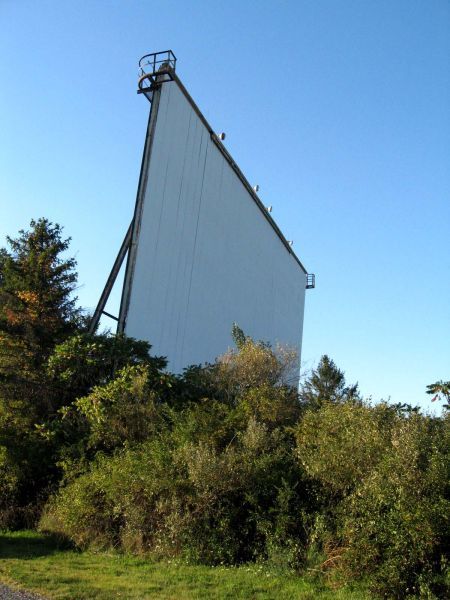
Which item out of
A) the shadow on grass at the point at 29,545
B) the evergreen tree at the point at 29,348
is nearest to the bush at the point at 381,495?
the shadow on grass at the point at 29,545

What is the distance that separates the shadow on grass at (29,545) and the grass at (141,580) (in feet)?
0.31

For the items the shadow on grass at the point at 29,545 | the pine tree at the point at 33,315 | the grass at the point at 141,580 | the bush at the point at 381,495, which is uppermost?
the pine tree at the point at 33,315

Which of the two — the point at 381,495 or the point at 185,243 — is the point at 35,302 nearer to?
the point at 185,243

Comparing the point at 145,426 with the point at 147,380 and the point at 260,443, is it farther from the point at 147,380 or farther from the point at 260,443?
the point at 260,443

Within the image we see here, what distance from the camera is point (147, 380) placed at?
15.5 m

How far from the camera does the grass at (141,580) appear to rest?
26.6ft

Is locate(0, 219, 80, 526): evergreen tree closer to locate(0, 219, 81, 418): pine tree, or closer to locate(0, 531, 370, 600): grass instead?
locate(0, 219, 81, 418): pine tree

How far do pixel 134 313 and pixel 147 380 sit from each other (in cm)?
670

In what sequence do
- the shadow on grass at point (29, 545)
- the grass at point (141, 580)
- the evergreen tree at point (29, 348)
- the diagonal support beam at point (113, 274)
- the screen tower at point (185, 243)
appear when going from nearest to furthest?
the grass at point (141, 580)
the shadow on grass at point (29, 545)
the evergreen tree at point (29, 348)
the diagonal support beam at point (113, 274)
the screen tower at point (185, 243)

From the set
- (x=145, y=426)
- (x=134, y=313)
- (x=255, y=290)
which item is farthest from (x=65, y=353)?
(x=255, y=290)

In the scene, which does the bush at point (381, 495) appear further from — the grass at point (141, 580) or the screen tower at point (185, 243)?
the screen tower at point (185, 243)

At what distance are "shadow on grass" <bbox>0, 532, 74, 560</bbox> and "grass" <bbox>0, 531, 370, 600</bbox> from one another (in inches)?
3.7

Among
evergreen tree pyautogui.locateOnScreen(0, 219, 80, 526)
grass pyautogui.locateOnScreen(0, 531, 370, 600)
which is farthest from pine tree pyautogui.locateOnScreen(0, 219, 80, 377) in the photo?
grass pyautogui.locateOnScreen(0, 531, 370, 600)

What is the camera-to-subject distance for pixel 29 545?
12.4m
